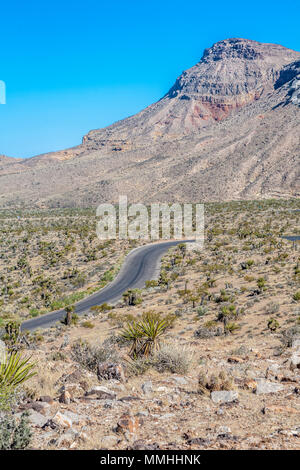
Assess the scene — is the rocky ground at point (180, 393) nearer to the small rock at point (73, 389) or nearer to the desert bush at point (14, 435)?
the small rock at point (73, 389)

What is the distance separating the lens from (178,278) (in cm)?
2984

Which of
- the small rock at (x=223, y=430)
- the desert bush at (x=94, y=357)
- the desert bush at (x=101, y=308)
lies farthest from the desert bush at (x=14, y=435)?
the desert bush at (x=101, y=308)

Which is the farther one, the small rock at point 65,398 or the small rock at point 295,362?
the small rock at point 295,362

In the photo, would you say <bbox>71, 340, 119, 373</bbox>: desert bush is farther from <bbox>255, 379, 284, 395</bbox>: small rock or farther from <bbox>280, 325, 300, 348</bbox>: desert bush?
<bbox>280, 325, 300, 348</bbox>: desert bush

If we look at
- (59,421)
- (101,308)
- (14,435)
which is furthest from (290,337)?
(101,308)

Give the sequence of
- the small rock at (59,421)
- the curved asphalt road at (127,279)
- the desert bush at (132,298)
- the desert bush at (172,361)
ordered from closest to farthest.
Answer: the small rock at (59,421)
the desert bush at (172,361)
the curved asphalt road at (127,279)
the desert bush at (132,298)

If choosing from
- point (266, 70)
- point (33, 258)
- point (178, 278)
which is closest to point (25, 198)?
point (33, 258)

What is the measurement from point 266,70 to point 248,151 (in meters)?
106

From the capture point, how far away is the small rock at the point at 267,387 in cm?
701

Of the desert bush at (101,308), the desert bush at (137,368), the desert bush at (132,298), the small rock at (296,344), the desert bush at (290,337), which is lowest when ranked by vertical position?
the desert bush at (101,308)

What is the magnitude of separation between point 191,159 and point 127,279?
89679 millimetres

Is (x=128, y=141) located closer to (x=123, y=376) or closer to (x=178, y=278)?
(x=178, y=278)

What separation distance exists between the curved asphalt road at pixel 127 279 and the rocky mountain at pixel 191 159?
185 ft

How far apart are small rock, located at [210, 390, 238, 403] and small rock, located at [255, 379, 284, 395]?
584 mm
